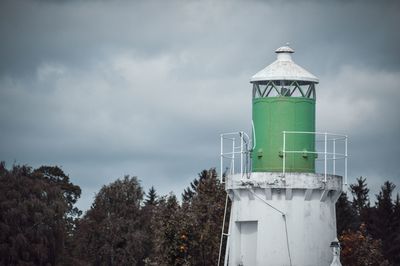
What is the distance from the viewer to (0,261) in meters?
78.5

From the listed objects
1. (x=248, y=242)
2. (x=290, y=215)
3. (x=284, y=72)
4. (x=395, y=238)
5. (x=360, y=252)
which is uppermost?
(x=284, y=72)

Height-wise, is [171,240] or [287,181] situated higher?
[287,181]

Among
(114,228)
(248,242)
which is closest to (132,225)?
(114,228)

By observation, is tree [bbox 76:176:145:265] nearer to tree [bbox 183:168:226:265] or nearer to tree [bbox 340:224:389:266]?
tree [bbox 183:168:226:265]

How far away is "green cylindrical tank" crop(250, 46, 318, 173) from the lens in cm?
5075

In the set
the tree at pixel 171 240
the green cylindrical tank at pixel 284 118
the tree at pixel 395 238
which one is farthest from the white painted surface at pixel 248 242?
the tree at pixel 395 238

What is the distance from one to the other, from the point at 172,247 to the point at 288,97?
11.2 metres

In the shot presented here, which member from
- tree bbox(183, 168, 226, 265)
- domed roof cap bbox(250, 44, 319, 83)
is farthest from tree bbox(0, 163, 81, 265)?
domed roof cap bbox(250, 44, 319, 83)

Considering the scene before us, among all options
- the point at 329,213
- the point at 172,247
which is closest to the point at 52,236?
the point at 172,247

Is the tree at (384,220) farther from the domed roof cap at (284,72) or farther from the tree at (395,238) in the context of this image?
the domed roof cap at (284,72)

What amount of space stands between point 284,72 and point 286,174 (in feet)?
12.0

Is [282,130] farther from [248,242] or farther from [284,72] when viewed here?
[248,242]

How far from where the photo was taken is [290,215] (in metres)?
51.3

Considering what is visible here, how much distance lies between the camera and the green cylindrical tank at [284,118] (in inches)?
1998
